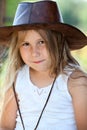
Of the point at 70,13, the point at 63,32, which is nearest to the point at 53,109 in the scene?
the point at 63,32

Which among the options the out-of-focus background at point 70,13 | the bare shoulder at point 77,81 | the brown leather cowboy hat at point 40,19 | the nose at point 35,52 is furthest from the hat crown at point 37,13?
the out-of-focus background at point 70,13

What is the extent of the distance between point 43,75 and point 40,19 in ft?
1.09

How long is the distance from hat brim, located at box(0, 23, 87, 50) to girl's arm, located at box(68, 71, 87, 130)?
0.16 metres

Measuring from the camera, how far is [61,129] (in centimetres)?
212

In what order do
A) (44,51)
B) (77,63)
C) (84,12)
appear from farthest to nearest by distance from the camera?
(84,12)
(77,63)
(44,51)

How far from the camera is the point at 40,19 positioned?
6.47 feet

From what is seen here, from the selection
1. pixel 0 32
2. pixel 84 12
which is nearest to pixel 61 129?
pixel 0 32

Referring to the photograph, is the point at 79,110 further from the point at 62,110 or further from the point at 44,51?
the point at 44,51

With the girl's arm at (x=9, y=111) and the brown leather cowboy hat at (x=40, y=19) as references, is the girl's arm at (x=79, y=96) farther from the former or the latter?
the girl's arm at (x=9, y=111)

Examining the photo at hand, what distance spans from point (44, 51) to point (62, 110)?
0.98 feet

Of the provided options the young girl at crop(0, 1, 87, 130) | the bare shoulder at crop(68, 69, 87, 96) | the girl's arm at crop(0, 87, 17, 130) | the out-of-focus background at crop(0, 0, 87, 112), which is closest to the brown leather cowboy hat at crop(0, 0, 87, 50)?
the young girl at crop(0, 1, 87, 130)

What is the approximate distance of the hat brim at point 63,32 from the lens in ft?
6.49

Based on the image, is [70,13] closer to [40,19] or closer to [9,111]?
[9,111]

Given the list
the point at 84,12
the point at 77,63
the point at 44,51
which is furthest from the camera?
the point at 84,12
